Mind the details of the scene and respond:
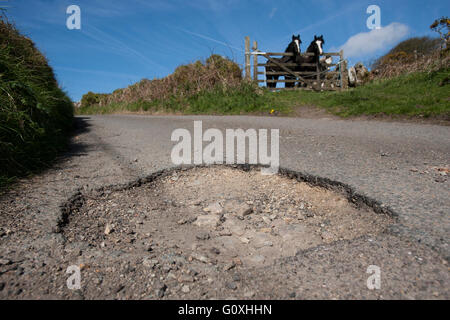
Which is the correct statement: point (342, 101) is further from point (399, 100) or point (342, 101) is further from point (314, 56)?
point (314, 56)

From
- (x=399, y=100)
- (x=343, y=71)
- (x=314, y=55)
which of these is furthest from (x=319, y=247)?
(x=343, y=71)

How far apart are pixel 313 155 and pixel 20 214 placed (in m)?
3.04

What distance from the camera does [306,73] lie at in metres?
14.1

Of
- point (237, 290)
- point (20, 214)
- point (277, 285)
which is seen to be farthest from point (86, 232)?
point (277, 285)

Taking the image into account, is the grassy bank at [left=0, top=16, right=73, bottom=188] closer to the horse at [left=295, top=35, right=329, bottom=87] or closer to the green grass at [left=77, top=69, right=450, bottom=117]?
the green grass at [left=77, top=69, right=450, bottom=117]

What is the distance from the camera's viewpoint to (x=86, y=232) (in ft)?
6.09

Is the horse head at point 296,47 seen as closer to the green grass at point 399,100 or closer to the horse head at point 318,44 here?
the horse head at point 318,44

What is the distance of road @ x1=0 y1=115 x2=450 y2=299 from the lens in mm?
1279

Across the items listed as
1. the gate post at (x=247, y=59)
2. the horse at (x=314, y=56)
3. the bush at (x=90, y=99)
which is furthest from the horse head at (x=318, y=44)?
the bush at (x=90, y=99)

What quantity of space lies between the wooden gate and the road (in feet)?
34.4

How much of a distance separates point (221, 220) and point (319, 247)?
74cm

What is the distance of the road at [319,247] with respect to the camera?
4.20ft

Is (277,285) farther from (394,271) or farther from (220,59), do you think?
(220,59)

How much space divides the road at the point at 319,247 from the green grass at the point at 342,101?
4222 mm
